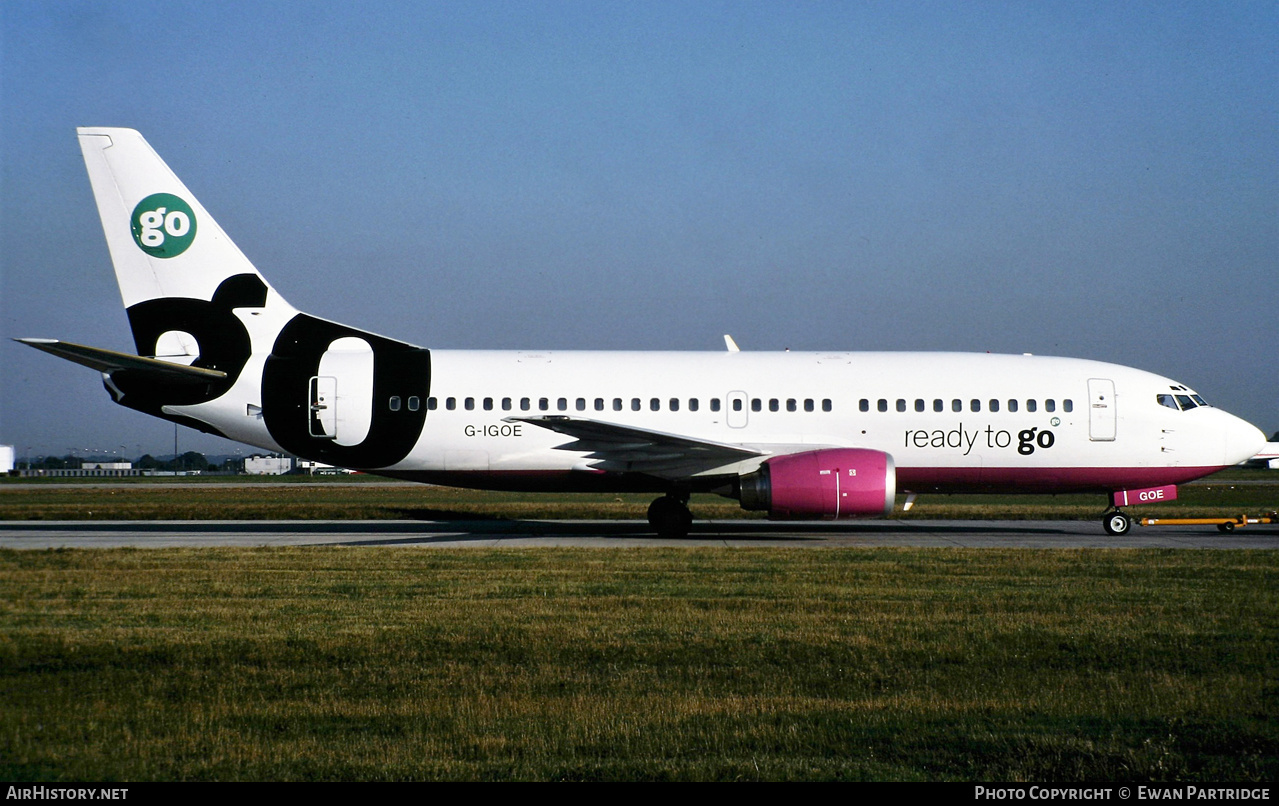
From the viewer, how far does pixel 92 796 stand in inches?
198

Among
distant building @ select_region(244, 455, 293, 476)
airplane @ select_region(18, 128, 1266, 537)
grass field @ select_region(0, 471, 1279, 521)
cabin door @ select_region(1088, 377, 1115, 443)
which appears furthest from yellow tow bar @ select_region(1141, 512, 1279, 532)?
distant building @ select_region(244, 455, 293, 476)

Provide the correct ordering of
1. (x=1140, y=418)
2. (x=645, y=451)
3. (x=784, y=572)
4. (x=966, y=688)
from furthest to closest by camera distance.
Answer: (x=1140, y=418), (x=645, y=451), (x=784, y=572), (x=966, y=688)

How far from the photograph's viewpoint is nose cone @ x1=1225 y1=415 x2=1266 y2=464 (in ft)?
69.3

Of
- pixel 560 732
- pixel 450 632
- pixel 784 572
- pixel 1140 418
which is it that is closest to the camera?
pixel 560 732

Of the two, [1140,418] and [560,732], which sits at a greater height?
[1140,418]

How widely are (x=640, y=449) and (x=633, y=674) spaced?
475 inches

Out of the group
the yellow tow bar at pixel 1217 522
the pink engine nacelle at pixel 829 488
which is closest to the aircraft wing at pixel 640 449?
the pink engine nacelle at pixel 829 488

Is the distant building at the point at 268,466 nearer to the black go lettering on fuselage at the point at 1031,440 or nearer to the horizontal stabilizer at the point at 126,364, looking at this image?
the horizontal stabilizer at the point at 126,364

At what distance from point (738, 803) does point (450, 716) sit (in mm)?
2246

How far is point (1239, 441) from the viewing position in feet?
69.4

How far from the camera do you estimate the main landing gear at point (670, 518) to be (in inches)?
803

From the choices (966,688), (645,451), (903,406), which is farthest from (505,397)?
(966,688)

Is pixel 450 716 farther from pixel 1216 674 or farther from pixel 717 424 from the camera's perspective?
pixel 717 424

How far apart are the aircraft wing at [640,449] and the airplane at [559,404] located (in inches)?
2.4
